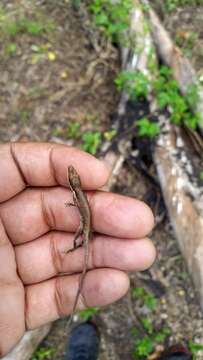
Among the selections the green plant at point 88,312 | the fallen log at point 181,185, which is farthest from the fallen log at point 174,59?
the green plant at point 88,312

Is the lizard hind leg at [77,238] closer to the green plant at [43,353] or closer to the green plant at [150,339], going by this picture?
the green plant at [150,339]

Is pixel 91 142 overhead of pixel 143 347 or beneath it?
overhead

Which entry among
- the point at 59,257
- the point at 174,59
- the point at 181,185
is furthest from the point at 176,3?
the point at 59,257

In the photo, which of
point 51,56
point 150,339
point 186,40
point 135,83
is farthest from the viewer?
point 51,56

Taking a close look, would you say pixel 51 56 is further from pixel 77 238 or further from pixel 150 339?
pixel 150 339

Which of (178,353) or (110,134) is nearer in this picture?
(178,353)

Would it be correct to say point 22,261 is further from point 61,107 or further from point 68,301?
point 61,107

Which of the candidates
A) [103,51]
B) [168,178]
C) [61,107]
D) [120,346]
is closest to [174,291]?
[120,346]
